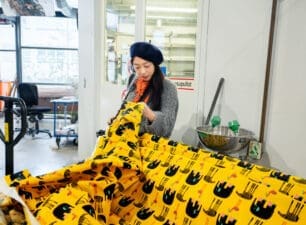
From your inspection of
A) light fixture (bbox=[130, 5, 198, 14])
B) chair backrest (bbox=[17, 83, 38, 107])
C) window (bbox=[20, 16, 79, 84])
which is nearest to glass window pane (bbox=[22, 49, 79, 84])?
window (bbox=[20, 16, 79, 84])

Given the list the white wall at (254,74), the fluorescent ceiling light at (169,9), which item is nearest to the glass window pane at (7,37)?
the fluorescent ceiling light at (169,9)

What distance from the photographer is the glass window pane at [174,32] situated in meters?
3.06

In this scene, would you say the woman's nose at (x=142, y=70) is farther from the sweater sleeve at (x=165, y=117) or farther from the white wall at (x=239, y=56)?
the white wall at (x=239, y=56)

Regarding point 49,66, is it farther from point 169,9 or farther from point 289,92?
point 289,92

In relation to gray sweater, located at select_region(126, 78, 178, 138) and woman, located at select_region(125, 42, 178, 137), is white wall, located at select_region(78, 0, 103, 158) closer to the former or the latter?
woman, located at select_region(125, 42, 178, 137)

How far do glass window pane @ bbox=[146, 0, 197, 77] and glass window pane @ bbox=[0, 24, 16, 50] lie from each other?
5.46 metres

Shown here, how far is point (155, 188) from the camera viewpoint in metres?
1.49

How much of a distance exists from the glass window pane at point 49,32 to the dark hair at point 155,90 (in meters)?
5.94

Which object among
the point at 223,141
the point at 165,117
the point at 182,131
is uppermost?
the point at 165,117

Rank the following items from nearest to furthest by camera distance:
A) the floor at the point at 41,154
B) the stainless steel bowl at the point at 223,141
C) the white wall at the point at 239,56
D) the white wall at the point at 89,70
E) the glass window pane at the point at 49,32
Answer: the stainless steel bowl at the point at 223,141
the white wall at the point at 239,56
the white wall at the point at 89,70
the floor at the point at 41,154
the glass window pane at the point at 49,32

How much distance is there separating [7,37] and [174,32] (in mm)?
5853

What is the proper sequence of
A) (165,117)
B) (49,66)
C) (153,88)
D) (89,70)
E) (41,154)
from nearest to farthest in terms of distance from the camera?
(165,117) < (153,88) < (89,70) < (41,154) < (49,66)

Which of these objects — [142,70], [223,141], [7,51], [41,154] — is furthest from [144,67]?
[7,51]

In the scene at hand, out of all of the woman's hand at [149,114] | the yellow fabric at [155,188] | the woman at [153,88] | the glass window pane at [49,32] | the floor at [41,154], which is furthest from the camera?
the glass window pane at [49,32]
